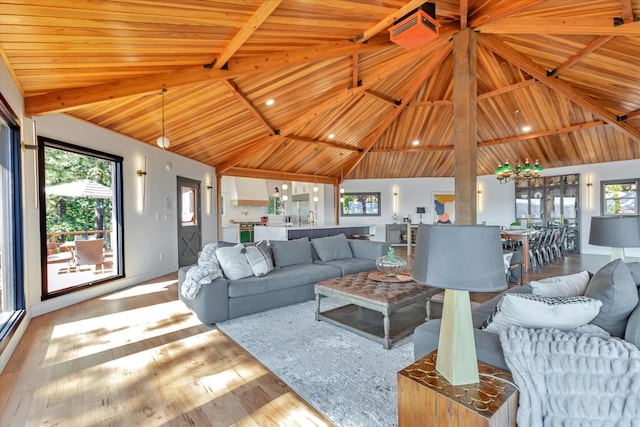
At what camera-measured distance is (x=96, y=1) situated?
93.1 inches

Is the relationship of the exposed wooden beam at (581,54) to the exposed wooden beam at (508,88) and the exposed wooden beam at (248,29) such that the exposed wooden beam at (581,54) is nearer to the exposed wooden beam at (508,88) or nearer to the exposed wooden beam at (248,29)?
the exposed wooden beam at (508,88)

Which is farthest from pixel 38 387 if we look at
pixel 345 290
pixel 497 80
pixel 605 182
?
pixel 605 182

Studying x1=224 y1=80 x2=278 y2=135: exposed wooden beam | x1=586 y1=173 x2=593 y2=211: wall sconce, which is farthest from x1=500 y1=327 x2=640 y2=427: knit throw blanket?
x1=586 y1=173 x2=593 y2=211: wall sconce

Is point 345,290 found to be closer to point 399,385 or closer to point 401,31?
point 399,385

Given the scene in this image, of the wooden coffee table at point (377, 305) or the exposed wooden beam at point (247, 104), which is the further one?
the exposed wooden beam at point (247, 104)

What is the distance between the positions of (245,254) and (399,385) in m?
2.92

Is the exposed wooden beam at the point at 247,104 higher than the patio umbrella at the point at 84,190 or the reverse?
higher

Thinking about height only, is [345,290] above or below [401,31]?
below

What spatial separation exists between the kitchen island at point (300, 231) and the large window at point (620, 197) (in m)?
6.82

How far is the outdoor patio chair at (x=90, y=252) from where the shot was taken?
4971 mm

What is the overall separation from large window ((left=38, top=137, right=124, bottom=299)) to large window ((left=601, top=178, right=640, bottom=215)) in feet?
39.4

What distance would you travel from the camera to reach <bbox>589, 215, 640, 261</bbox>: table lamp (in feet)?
8.57

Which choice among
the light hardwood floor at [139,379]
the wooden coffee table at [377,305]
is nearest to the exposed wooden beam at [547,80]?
the wooden coffee table at [377,305]

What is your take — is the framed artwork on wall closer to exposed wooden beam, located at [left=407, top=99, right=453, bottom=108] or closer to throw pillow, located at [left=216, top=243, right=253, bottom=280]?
exposed wooden beam, located at [left=407, top=99, right=453, bottom=108]
